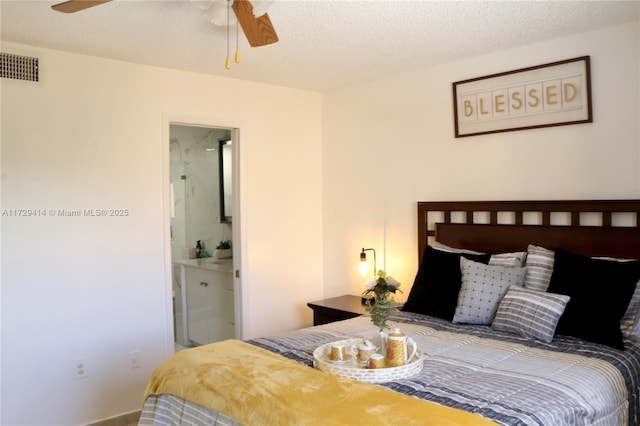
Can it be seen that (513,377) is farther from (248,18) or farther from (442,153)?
(442,153)

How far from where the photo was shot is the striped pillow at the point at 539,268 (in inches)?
114

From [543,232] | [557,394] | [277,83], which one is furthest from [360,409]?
[277,83]

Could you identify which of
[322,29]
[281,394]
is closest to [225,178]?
[322,29]

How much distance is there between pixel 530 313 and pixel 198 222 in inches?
148

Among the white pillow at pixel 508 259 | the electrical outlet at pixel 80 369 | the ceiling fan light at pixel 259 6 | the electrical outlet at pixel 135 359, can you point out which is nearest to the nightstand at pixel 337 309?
the white pillow at pixel 508 259

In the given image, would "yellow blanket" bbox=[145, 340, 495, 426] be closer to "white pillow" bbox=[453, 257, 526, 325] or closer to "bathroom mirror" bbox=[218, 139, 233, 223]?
"white pillow" bbox=[453, 257, 526, 325]

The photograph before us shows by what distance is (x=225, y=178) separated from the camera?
5.28 meters

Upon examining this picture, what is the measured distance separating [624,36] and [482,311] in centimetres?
172

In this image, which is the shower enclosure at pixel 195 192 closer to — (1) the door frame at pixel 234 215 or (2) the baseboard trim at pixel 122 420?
(1) the door frame at pixel 234 215

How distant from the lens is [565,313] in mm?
2609

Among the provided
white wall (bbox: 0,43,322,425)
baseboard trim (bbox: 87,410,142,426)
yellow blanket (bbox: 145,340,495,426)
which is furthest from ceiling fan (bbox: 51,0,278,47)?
baseboard trim (bbox: 87,410,142,426)

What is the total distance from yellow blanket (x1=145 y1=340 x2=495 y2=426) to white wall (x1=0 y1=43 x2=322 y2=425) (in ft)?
4.11

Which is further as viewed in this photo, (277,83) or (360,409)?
(277,83)

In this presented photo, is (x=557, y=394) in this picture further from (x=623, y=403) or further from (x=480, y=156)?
(x=480, y=156)
